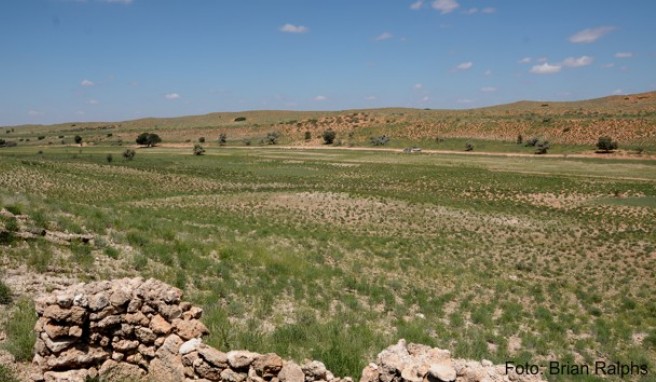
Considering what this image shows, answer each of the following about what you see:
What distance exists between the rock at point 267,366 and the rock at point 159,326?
2.10 metres

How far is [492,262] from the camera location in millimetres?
23922

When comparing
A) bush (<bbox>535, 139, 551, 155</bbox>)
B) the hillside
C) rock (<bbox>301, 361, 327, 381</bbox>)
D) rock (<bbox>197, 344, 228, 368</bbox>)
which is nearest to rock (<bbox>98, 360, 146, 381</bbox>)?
rock (<bbox>197, 344, 228, 368</bbox>)

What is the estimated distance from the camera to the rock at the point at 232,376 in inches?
296

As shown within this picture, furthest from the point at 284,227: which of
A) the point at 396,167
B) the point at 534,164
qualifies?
the point at 534,164

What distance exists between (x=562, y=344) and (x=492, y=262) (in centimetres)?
1015

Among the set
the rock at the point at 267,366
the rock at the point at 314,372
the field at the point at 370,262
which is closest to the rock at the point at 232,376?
the rock at the point at 267,366

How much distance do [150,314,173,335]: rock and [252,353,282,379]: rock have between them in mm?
2097

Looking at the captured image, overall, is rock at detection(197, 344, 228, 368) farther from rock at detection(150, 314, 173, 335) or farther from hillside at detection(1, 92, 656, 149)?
hillside at detection(1, 92, 656, 149)

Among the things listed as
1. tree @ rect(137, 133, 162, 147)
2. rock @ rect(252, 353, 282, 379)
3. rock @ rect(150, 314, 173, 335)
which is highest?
tree @ rect(137, 133, 162, 147)

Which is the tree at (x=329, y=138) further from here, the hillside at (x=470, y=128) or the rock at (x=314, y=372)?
the rock at (x=314, y=372)

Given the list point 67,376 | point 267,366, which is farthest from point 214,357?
point 67,376

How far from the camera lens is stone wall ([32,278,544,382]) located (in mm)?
7516

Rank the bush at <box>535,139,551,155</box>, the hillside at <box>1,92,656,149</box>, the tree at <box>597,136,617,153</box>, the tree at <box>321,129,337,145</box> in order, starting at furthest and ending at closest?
the tree at <box>321,129,337,145</box> → the hillside at <box>1,92,656,149</box> → the bush at <box>535,139,551,155</box> → the tree at <box>597,136,617,153</box>

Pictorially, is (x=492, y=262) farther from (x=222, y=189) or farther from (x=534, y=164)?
(x=534, y=164)
